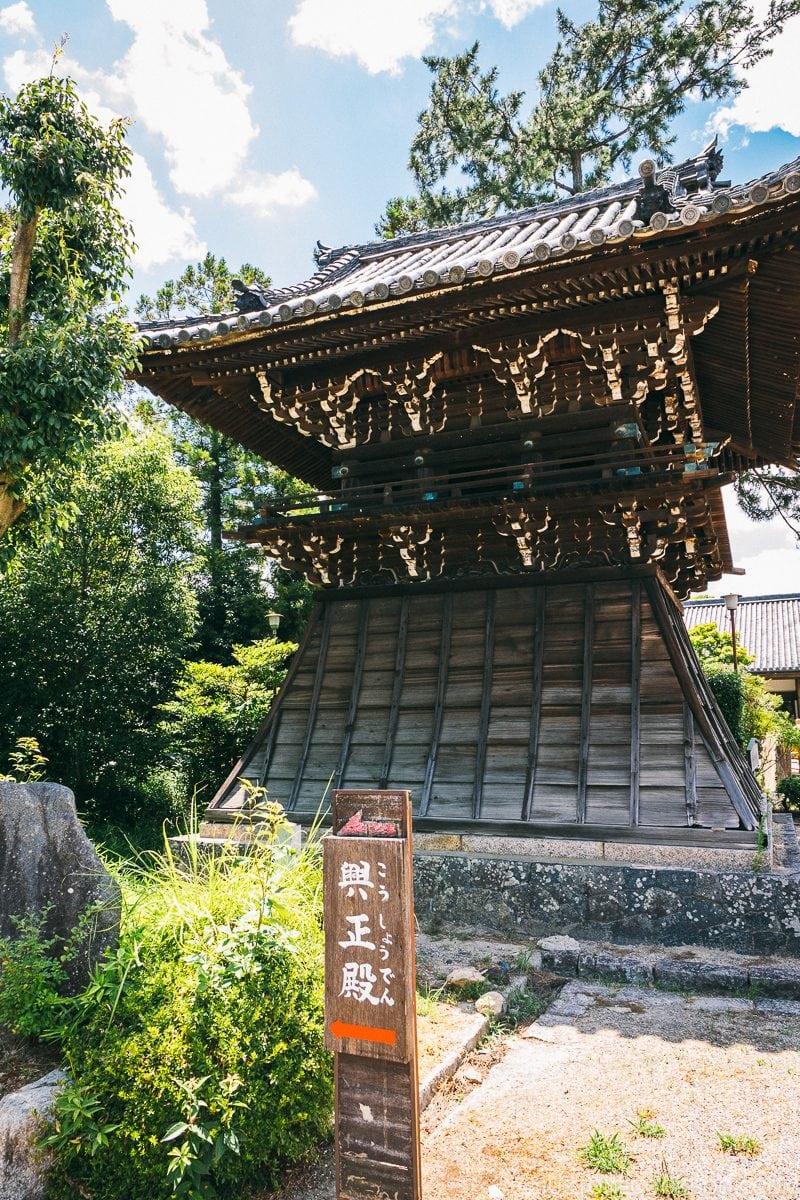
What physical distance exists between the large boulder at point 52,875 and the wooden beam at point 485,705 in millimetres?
3581

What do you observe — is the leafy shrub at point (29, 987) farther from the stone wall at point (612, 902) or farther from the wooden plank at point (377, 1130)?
the stone wall at point (612, 902)

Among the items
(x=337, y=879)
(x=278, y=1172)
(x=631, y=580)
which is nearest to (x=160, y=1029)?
(x=278, y=1172)

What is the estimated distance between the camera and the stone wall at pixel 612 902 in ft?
18.3

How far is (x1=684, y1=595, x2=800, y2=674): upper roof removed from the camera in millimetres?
26297

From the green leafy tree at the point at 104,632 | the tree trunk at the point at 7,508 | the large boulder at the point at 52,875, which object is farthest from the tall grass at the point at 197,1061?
the green leafy tree at the point at 104,632

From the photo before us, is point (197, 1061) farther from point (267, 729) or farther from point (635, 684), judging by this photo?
point (267, 729)

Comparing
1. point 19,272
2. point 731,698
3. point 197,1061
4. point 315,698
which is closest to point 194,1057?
point 197,1061

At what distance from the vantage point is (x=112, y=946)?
4035 millimetres

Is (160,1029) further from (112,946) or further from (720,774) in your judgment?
(720,774)

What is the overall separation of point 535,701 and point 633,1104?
3904 millimetres

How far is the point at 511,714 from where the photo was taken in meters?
7.34

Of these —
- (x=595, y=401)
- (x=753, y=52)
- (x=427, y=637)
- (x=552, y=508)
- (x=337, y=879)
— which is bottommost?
(x=337, y=879)

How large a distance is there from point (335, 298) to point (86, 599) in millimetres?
9321

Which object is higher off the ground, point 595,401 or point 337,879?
point 595,401
